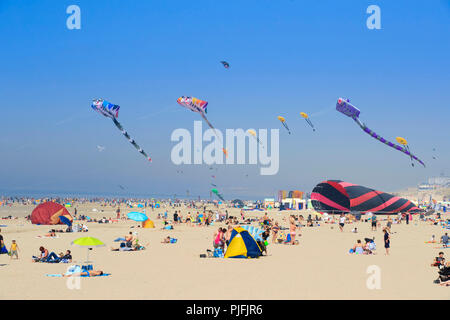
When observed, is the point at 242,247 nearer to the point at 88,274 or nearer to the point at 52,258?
the point at 88,274

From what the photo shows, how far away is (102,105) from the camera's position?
105ft

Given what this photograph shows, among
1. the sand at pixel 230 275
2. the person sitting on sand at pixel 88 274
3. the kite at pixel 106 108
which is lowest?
the sand at pixel 230 275

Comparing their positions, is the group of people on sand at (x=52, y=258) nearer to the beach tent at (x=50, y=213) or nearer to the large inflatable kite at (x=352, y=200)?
the beach tent at (x=50, y=213)

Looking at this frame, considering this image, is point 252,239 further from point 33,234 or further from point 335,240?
point 33,234

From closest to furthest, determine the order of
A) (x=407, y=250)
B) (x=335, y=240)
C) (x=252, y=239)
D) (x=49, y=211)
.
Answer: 1. (x=252, y=239)
2. (x=407, y=250)
3. (x=335, y=240)
4. (x=49, y=211)

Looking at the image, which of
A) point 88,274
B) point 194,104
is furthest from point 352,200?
point 88,274

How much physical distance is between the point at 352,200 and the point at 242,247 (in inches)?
1293

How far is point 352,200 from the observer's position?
4884cm

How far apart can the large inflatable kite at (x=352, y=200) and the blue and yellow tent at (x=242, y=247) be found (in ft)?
107

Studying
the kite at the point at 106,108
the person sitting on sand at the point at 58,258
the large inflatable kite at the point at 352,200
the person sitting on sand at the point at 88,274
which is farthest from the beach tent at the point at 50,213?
the large inflatable kite at the point at 352,200

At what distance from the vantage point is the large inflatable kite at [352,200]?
49.2m

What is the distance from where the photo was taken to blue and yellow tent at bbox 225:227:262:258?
59.1ft

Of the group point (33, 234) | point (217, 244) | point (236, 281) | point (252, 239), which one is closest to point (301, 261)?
point (252, 239)
